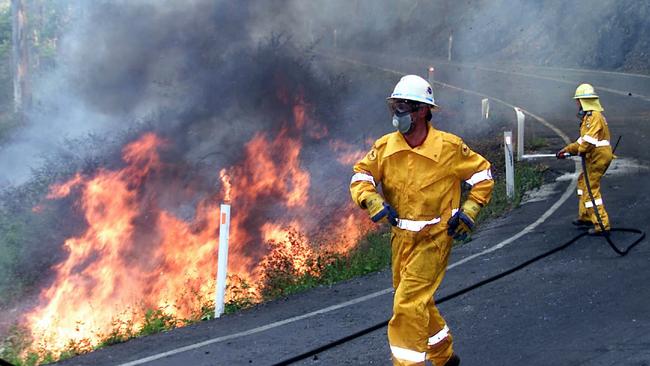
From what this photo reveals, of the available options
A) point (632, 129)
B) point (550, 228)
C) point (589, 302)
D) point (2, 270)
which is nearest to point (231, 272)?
point (2, 270)

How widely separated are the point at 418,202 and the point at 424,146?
37 cm

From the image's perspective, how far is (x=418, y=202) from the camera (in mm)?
5156

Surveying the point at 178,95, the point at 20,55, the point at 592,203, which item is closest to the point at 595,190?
the point at 592,203

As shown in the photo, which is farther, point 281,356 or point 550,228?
point 550,228

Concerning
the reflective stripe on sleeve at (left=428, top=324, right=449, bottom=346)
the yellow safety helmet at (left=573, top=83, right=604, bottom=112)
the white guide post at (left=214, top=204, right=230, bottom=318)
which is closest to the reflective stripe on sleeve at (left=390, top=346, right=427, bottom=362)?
the reflective stripe on sleeve at (left=428, top=324, right=449, bottom=346)

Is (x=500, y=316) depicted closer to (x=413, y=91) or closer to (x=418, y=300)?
(x=418, y=300)

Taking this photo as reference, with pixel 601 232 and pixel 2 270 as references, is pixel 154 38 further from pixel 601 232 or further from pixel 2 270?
pixel 601 232

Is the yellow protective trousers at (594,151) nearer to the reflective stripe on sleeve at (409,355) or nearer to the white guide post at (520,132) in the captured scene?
the white guide post at (520,132)

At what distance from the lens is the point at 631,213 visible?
34.4 feet

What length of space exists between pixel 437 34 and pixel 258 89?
22.9 m

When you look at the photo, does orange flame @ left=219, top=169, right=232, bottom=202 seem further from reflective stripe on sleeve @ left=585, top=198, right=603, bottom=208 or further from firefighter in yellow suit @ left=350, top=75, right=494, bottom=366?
firefighter in yellow suit @ left=350, top=75, right=494, bottom=366

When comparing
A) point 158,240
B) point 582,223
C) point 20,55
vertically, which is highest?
point 20,55

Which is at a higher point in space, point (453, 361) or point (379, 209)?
point (379, 209)

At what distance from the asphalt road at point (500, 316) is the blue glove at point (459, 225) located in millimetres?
1194
